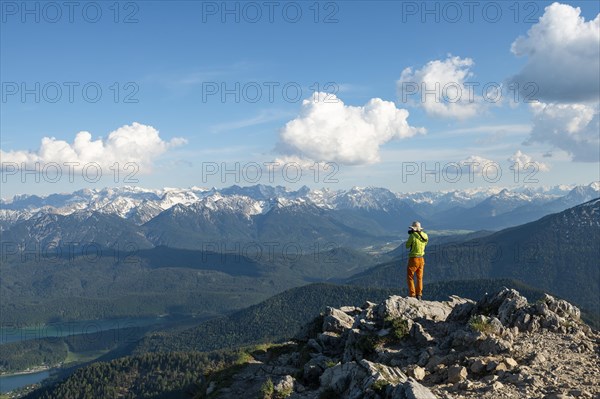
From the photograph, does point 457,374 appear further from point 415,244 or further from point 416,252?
point 415,244

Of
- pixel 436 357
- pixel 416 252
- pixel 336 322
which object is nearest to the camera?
pixel 436 357

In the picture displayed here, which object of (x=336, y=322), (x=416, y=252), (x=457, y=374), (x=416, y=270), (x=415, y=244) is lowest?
(x=336, y=322)

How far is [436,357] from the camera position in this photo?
21234mm

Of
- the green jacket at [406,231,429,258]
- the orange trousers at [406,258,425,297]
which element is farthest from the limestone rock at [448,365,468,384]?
the green jacket at [406,231,429,258]

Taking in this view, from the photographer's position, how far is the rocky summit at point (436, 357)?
17719 mm

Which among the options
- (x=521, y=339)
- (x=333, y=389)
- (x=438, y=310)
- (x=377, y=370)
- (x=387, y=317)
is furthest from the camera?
(x=438, y=310)

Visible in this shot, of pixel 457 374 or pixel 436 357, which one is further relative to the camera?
pixel 436 357

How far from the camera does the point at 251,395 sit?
23078 mm

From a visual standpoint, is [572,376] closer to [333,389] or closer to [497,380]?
[497,380]

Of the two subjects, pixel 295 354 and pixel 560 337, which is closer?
pixel 560 337

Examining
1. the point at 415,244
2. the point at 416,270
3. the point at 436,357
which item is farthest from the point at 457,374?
the point at 416,270

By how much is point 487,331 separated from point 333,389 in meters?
8.49

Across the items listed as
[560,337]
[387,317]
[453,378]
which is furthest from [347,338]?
[560,337]

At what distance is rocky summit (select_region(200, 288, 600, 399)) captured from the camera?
58.1 feet
